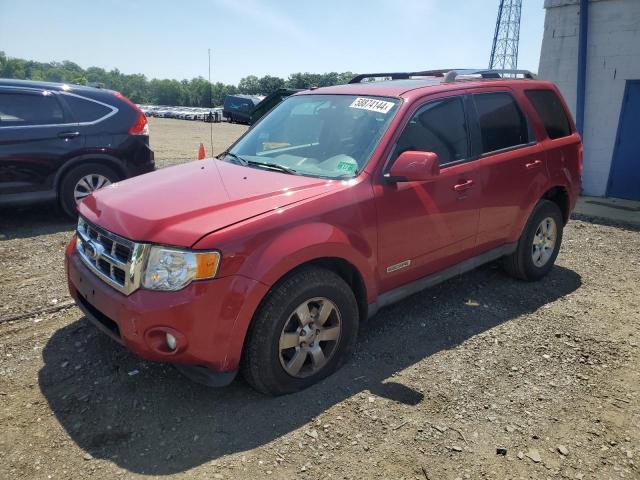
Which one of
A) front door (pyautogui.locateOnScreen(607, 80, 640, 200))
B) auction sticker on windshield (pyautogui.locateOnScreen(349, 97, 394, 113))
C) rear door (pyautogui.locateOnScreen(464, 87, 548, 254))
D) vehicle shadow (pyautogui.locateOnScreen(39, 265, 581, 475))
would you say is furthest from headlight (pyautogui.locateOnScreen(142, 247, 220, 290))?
front door (pyautogui.locateOnScreen(607, 80, 640, 200))

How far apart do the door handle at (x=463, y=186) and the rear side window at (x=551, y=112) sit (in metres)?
1.40

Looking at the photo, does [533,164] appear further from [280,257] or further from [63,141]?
[63,141]

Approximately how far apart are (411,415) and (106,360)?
206cm

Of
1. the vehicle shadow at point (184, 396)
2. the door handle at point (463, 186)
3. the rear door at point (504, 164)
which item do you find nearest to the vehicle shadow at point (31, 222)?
the vehicle shadow at point (184, 396)

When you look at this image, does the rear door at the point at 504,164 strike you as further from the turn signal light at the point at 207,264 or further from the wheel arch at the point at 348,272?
the turn signal light at the point at 207,264

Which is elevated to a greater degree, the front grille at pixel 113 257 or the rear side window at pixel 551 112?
the rear side window at pixel 551 112

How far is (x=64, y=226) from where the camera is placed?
6.46 meters

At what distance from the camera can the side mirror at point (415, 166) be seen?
10.5 ft

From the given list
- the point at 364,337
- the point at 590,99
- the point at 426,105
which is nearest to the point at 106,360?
the point at 364,337

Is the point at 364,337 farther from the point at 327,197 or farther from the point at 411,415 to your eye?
the point at 327,197

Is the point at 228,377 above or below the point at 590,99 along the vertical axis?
below

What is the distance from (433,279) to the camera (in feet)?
12.8

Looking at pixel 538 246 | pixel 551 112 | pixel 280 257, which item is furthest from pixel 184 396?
pixel 551 112

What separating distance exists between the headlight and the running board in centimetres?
129
